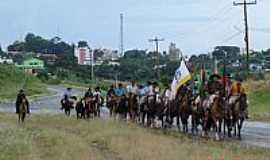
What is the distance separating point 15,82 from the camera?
4619 inches

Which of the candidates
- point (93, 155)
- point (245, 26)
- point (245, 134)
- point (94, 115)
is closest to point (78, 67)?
point (245, 26)

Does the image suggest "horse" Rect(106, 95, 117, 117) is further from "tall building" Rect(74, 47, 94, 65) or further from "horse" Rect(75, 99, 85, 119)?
"tall building" Rect(74, 47, 94, 65)

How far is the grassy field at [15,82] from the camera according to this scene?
4377 inches

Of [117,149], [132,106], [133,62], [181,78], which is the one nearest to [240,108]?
[181,78]

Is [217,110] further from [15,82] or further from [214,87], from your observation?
→ [15,82]

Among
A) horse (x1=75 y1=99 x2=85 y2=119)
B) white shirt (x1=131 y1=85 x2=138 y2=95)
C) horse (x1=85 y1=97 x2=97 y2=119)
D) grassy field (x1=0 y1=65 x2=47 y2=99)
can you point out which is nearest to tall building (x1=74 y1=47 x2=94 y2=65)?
grassy field (x1=0 y1=65 x2=47 y2=99)

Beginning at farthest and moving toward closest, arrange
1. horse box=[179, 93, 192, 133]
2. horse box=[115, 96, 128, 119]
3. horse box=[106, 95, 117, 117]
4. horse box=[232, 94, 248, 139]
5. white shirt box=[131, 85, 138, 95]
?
1. horse box=[106, 95, 117, 117]
2. horse box=[115, 96, 128, 119]
3. white shirt box=[131, 85, 138, 95]
4. horse box=[179, 93, 192, 133]
5. horse box=[232, 94, 248, 139]

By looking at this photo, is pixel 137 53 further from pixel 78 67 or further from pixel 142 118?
pixel 142 118

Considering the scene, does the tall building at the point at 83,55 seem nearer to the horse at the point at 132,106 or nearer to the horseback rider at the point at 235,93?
the horse at the point at 132,106

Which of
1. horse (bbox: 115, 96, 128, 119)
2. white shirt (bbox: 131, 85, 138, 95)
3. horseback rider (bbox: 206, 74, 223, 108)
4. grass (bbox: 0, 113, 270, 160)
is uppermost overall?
horseback rider (bbox: 206, 74, 223, 108)

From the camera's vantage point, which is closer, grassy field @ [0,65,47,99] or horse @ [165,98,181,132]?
horse @ [165,98,181,132]

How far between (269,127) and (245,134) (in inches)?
227

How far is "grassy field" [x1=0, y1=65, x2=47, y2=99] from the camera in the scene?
111188mm

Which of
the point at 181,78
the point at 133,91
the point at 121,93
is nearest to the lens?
the point at 181,78
